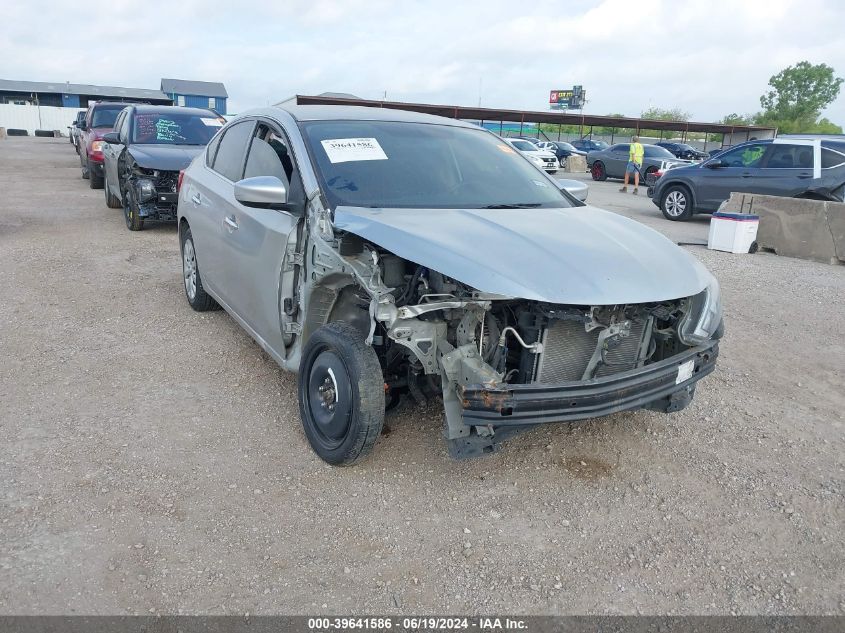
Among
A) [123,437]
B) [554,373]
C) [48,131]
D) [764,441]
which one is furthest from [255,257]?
[48,131]

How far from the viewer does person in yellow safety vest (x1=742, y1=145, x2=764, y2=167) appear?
12.1 m

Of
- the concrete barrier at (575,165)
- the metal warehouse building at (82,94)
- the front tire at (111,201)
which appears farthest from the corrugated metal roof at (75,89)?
the front tire at (111,201)

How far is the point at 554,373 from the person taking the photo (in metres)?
3.07

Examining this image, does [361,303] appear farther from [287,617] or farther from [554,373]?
[287,617]

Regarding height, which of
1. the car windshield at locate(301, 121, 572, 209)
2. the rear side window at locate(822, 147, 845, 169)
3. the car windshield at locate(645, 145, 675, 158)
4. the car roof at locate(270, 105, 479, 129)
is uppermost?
the car windshield at locate(645, 145, 675, 158)

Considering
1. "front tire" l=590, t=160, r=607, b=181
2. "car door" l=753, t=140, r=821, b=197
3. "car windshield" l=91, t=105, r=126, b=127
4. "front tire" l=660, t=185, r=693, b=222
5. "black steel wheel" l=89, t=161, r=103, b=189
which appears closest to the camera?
"car door" l=753, t=140, r=821, b=197

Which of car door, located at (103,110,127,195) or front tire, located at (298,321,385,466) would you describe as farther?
car door, located at (103,110,127,195)

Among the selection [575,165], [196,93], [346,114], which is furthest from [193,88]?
[346,114]

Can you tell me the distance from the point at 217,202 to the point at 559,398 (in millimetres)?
3009

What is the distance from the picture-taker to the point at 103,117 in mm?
14953

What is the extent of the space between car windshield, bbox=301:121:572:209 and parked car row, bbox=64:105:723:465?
13mm

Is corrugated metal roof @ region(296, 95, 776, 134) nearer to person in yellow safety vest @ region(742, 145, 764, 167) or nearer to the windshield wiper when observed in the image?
person in yellow safety vest @ region(742, 145, 764, 167)

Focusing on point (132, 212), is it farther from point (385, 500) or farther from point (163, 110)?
point (385, 500)

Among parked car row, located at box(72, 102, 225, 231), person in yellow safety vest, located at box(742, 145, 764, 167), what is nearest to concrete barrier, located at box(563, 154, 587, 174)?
person in yellow safety vest, located at box(742, 145, 764, 167)
